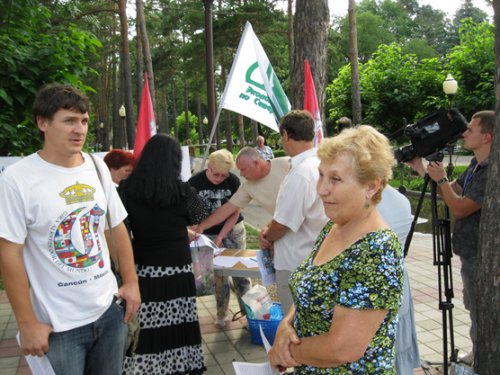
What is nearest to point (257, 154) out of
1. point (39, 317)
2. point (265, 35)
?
point (39, 317)

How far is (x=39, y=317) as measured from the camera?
6.91 feet

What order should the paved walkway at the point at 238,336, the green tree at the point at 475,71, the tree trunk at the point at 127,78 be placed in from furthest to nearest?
the tree trunk at the point at 127,78
the green tree at the point at 475,71
the paved walkway at the point at 238,336

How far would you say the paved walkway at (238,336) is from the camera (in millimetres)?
3936

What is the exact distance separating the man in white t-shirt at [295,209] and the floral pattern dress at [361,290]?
1.25 m

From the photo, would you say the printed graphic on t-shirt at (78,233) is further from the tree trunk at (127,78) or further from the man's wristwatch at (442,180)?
the tree trunk at (127,78)

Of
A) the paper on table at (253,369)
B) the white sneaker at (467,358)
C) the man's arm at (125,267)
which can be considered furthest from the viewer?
the white sneaker at (467,358)

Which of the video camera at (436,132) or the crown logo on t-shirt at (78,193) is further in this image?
the video camera at (436,132)

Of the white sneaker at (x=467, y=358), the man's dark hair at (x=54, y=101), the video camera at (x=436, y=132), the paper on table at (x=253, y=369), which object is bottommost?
the white sneaker at (x=467, y=358)

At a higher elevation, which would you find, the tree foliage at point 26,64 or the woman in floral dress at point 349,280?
the tree foliage at point 26,64

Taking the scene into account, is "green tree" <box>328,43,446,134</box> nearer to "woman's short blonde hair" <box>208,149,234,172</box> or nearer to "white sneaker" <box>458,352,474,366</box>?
"woman's short blonde hair" <box>208,149,234,172</box>

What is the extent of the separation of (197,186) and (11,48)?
96.9 inches

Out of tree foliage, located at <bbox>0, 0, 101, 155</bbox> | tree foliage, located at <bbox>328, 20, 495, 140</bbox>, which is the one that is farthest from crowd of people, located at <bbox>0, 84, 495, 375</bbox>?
tree foliage, located at <bbox>328, 20, 495, 140</bbox>

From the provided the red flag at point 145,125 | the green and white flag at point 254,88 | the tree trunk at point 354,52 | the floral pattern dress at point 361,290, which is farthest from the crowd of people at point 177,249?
the tree trunk at point 354,52

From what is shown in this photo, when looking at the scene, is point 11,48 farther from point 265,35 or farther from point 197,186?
point 265,35
